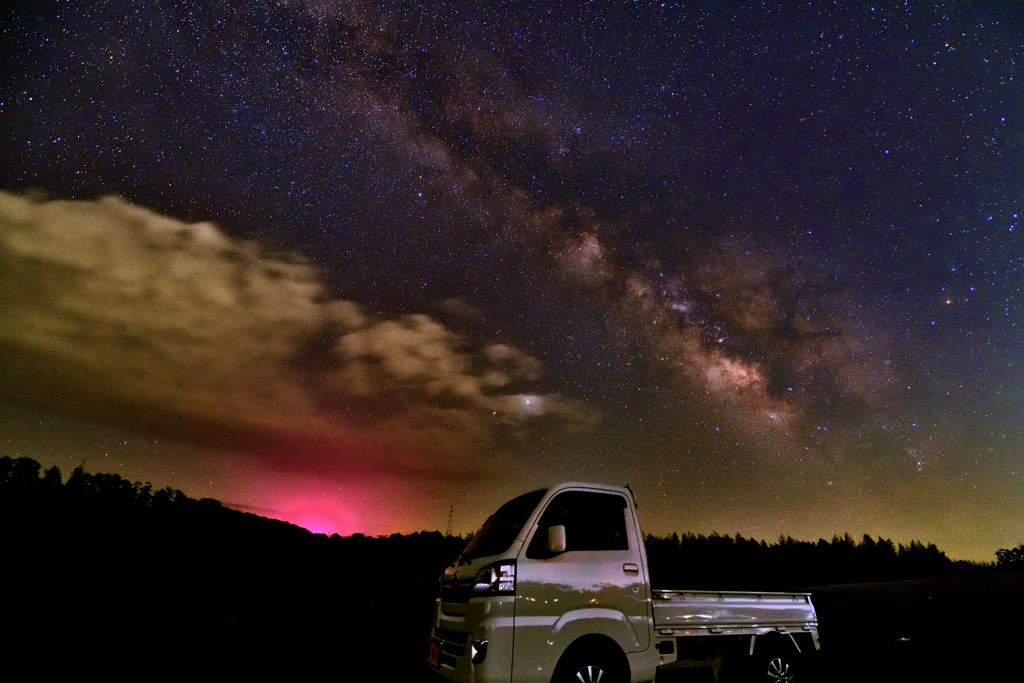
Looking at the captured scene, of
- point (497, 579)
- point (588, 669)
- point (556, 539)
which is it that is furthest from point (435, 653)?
point (556, 539)

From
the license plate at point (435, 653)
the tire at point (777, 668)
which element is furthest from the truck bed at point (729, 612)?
the license plate at point (435, 653)

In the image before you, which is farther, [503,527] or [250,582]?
[250,582]

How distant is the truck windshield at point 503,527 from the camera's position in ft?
20.5

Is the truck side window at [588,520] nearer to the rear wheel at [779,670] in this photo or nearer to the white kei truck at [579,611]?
the white kei truck at [579,611]

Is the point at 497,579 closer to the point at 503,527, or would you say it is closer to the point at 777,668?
the point at 503,527

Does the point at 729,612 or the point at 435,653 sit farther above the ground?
the point at 729,612

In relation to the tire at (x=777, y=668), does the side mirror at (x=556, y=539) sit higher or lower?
higher

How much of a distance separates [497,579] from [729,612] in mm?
3541

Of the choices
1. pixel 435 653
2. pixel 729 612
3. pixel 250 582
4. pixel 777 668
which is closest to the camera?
pixel 435 653

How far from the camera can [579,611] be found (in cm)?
587

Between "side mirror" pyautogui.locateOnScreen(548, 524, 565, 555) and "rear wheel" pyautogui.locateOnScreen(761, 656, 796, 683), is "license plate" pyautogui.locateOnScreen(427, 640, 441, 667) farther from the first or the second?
"rear wheel" pyautogui.locateOnScreen(761, 656, 796, 683)

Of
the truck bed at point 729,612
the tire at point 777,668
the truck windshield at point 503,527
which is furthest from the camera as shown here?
the tire at point 777,668

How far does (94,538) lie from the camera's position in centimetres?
5484

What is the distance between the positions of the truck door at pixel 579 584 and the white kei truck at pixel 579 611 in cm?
1
